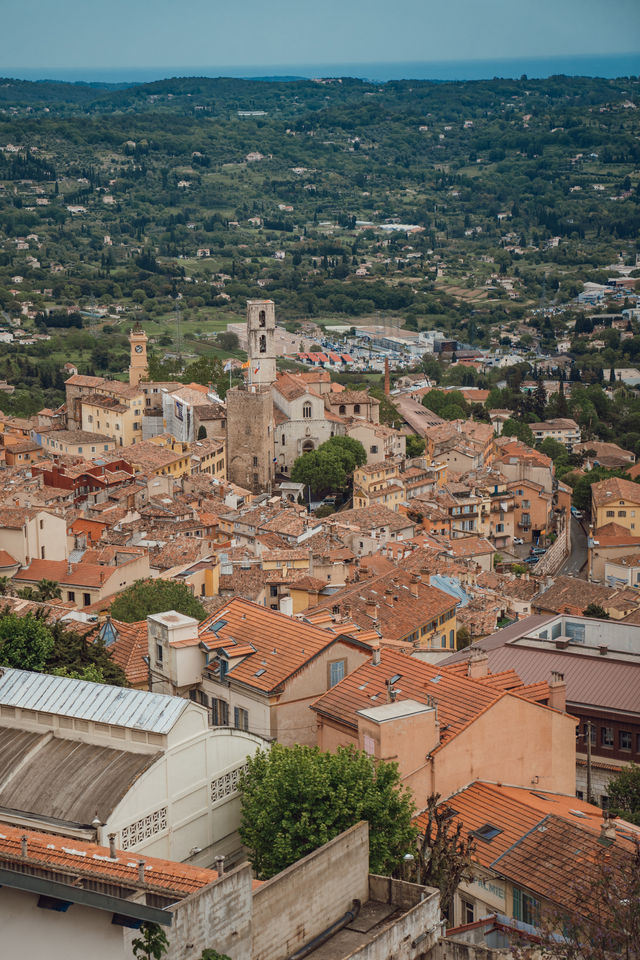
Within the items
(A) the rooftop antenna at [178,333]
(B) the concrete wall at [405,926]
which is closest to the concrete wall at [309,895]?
(B) the concrete wall at [405,926]

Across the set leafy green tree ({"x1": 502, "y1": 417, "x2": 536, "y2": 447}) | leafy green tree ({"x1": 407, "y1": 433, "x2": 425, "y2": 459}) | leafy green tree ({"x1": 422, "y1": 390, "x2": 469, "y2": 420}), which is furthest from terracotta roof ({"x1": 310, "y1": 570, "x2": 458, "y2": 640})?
leafy green tree ({"x1": 422, "y1": 390, "x2": 469, "y2": 420})

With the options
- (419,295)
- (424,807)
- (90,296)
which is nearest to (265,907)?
(424,807)

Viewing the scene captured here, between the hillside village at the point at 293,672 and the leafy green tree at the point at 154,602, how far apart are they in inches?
22.3

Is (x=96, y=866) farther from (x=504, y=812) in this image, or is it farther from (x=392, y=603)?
(x=392, y=603)

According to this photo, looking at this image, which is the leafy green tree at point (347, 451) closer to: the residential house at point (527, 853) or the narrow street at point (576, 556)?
the narrow street at point (576, 556)

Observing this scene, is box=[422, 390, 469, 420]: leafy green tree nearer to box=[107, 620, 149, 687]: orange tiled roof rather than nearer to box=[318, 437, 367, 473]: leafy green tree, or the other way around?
box=[318, 437, 367, 473]: leafy green tree

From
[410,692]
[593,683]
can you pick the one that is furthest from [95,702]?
[593,683]

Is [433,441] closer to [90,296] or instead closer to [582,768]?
[582,768]

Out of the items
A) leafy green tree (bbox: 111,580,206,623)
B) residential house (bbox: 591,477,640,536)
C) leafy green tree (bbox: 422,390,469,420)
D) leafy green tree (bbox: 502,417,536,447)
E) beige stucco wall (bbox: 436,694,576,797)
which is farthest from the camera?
leafy green tree (bbox: 422,390,469,420)

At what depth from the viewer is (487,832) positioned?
558 inches

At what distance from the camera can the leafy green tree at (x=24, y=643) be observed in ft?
56.4

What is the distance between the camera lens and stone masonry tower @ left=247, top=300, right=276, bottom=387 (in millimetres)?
57156

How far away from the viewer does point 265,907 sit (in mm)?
9438

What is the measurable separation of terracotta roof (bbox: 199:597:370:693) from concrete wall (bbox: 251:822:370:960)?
4.94 m
